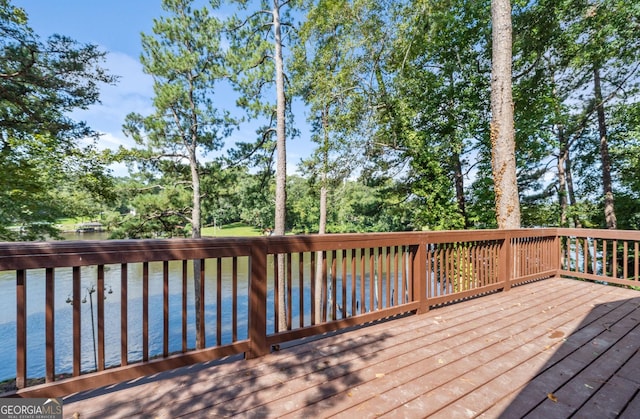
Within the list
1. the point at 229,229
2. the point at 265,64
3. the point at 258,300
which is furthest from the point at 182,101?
the point at 229,229

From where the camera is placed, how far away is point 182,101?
10180 mm

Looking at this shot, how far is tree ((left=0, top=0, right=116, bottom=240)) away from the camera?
20.9 feet

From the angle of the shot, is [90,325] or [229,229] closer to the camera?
[90,325]

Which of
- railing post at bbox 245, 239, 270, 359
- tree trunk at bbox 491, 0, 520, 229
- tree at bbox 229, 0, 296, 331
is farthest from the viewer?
tree at bbox 229, 0, 296, 331

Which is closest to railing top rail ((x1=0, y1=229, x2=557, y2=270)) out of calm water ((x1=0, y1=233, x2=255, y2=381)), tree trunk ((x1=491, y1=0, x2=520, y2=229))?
tree trunk ((x1=491, y1=0, x2=520, y2=229))

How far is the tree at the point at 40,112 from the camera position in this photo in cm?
636

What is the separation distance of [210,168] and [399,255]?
33.8ft

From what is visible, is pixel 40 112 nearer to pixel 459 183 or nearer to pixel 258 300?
pixel 258 300

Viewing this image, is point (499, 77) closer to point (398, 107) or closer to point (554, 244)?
point (554, 244)

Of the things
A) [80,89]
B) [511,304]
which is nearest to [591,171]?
[511,304]

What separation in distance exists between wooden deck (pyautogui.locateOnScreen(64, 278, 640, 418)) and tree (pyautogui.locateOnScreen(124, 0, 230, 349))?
8.74 meters

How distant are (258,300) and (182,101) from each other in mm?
10320

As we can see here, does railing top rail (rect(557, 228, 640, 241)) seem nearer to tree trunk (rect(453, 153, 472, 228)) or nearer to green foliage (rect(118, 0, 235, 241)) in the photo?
tree trunk (rect(453, 153, 472, 228))

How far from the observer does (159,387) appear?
5.64ft
